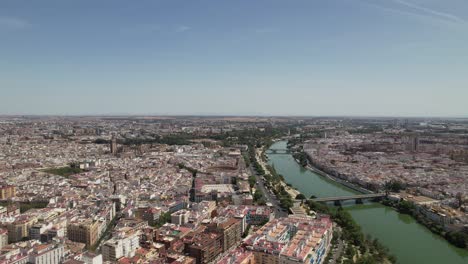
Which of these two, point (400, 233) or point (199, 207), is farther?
point (199, 207)

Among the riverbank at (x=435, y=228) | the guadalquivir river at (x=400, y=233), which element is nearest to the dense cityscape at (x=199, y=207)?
the riverbank at (x=435, y=228)

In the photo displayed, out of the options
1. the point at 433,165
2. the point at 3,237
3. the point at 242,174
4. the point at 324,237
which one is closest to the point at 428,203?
the point at 324,237

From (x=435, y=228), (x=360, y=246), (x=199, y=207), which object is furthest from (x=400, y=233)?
(x=199, y=207)

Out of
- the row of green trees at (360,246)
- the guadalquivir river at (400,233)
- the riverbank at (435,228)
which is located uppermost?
the row of green trees at (360,246)

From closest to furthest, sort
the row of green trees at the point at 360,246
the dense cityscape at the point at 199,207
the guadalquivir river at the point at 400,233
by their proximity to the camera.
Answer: the dense cityscape at the point at 199,207
the row of green trees at the point at 360,246
the guadalquivir river at the point at 400,233

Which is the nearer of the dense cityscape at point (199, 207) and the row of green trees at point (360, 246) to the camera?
the dense cityscape at point (199, 207)

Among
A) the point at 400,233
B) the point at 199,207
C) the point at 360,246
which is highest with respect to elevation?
the point at 199,207

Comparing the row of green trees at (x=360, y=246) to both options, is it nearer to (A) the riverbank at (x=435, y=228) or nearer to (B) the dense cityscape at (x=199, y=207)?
(B) the dense cityscape at (x=199, y=207)

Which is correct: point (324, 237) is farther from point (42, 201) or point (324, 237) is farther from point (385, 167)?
point (385, 167)

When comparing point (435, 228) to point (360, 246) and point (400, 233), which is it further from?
point (360, 246)

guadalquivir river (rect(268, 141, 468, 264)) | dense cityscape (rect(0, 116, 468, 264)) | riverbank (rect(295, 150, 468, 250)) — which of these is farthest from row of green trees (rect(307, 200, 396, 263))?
riverbank (rect(295, 150, 468, 250))
